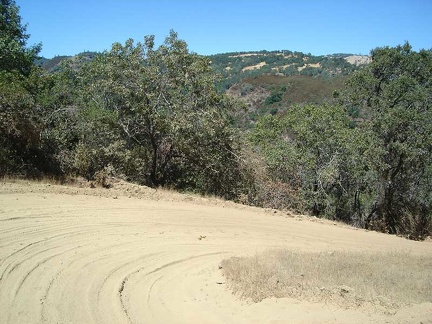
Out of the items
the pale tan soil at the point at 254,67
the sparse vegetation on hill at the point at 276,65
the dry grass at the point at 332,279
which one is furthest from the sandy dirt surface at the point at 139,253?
the pale tan soil at the point at 254,67

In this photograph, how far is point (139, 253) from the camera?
8.78m

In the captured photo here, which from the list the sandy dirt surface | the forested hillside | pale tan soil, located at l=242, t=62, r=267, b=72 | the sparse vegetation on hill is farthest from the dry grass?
pale tan soil, located at l=242, t=62, r=267, b=72

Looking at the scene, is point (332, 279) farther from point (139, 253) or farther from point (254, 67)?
point (254, 67)

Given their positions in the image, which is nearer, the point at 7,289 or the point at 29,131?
the point at 7,289

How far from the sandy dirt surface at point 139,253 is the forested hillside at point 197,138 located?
294cm

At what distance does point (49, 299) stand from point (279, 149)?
14601 mm

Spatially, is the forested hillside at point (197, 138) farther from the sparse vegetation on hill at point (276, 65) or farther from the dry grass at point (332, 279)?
the sparse vegetation on hill at point (276, 65)

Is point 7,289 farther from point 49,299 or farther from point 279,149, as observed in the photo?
point 279,149

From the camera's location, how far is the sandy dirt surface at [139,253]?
239 inches

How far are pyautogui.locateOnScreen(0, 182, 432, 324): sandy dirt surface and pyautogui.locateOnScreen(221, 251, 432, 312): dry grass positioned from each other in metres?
0.27

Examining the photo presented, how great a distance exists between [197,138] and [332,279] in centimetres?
1163

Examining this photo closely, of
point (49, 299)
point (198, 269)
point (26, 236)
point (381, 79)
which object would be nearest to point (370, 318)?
point (198, 269)

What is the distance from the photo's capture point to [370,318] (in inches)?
232

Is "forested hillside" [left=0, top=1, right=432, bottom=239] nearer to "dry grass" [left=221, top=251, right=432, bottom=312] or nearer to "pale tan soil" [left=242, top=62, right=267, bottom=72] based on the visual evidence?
"dry grass" [left=221, top=251, right=432, bottom=312]
